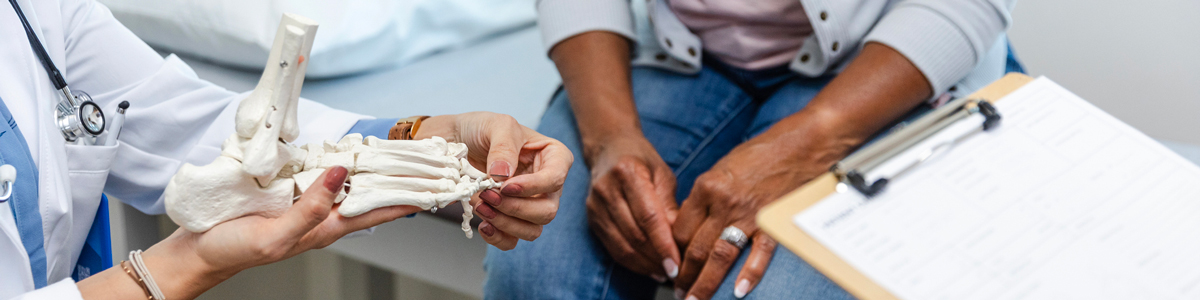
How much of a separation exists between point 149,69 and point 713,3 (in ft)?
2.24

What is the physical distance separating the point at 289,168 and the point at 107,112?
0.33 meters

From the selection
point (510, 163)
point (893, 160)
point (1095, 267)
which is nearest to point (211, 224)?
point (510, 163)

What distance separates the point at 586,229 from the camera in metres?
0.88

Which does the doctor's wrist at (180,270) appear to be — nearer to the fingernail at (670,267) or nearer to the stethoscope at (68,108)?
the stethoscope at (68,108)

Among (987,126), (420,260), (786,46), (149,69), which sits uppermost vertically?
(149,69)

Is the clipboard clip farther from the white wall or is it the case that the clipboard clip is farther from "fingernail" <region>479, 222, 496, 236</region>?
the white wall

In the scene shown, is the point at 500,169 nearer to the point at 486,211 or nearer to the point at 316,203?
the point at 486,211

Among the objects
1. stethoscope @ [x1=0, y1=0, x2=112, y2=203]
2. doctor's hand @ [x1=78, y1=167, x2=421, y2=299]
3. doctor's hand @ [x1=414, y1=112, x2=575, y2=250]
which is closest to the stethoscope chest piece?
stethoscope @ [x1=0, y1=0, x2=112, y2=203]

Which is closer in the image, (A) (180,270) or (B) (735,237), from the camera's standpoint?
(A) (180,270)

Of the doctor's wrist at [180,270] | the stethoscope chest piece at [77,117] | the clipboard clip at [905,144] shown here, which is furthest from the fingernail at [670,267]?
the stethoscope chest piece at [77,117]

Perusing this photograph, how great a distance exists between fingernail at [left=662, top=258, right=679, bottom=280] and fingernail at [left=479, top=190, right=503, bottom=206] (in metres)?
0.27

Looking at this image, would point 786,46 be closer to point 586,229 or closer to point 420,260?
point 586,229

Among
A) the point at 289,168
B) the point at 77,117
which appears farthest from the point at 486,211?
the point at 77,117

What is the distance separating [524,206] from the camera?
0.64 m
